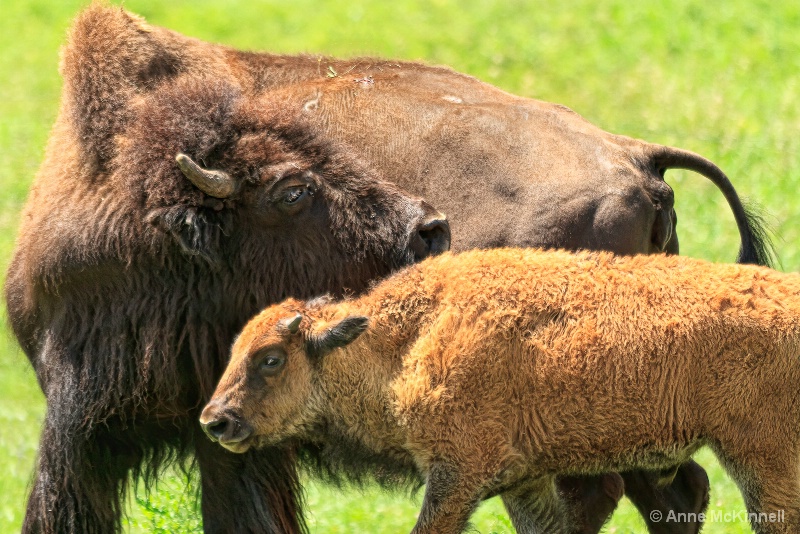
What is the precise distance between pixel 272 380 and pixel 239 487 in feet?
3.70

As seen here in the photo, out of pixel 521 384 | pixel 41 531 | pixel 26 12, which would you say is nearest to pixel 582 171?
pixel 521 384

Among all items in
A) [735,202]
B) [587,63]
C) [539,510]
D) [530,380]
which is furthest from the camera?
[587,63]

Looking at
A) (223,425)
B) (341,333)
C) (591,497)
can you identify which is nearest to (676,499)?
(591,497)

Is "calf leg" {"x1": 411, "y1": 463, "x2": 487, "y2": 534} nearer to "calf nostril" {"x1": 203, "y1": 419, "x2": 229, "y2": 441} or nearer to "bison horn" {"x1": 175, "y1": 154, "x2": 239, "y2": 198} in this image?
"calf nostril" {"x1": 203, "y1": 419, "x2": 229, "y2": 441}

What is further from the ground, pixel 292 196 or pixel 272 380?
pixel 292 196

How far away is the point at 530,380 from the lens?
5453 mm

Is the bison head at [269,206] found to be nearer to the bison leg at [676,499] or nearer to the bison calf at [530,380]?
the bison calf at [530,380]

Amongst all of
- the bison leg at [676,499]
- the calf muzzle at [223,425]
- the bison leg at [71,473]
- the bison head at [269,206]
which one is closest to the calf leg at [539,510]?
the bison leg at [676,499]

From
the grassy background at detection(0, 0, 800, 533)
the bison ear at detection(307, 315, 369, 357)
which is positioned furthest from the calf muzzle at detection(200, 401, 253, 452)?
the grassy background at detection(0, 0, 800, 533)

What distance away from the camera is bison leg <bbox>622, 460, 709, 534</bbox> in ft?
22.3

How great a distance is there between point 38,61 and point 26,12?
2.05 metres

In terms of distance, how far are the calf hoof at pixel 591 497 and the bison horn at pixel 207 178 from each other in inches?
88.2

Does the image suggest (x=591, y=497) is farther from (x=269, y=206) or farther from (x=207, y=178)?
(x=207, y=178)

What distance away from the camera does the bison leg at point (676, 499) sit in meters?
6.79
